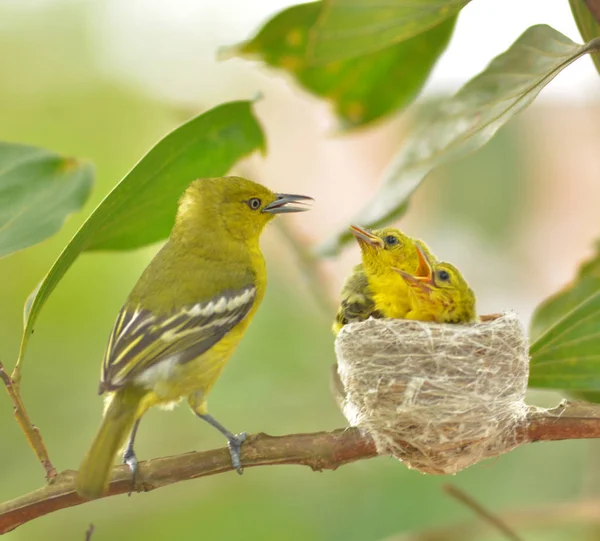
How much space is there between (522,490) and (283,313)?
1.48 meters

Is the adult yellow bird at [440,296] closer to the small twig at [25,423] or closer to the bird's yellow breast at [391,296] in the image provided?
the bird's yellow breast at [391,296]

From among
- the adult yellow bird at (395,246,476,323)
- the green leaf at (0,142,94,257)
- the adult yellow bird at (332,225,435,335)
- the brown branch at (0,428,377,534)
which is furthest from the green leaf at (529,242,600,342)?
the green leaf at (0,142,94,257)

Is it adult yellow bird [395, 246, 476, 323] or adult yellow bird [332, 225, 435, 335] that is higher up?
adult yellow bird [332, 225, 435, 335]

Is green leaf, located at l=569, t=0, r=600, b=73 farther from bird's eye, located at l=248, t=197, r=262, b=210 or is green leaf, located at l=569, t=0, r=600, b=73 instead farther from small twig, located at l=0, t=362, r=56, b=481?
small twig, located at l=0, t=362, r=56, b=481

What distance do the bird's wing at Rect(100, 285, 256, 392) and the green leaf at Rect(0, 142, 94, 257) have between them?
0.32 metres

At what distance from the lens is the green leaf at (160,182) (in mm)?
1746

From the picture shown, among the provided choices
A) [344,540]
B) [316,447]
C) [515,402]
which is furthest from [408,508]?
[316,447]

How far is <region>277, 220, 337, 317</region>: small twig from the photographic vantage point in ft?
10.4

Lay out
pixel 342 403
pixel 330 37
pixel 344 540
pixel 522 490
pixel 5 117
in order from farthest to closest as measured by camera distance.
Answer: pixel 5 117 < pixel 522 490 < pixel 344 540 < pixel 342 403 < pixel 330 37

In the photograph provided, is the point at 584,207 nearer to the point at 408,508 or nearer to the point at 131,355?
the point at 408,508

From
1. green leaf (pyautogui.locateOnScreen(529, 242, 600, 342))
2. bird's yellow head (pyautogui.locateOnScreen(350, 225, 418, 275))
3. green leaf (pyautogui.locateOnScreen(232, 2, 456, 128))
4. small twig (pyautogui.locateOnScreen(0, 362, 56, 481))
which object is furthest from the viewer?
bird's yellow head (pyautogui.locateOnScreen(350, 225, 418, 275))

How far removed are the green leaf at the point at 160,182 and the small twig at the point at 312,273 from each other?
3.59 ft

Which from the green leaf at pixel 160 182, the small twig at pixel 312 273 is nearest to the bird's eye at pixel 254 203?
the small twig at pixel 312 273

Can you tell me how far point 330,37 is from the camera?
2197 mm
